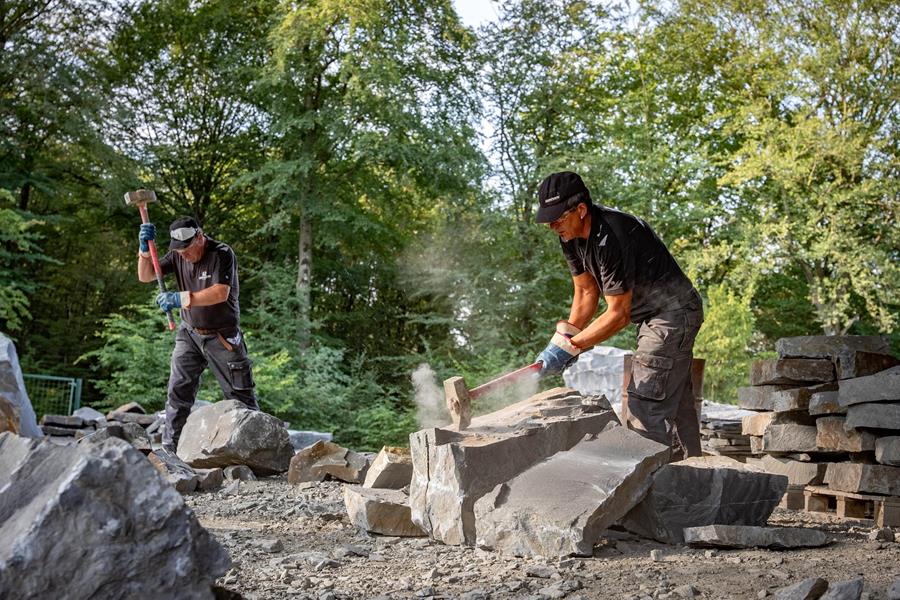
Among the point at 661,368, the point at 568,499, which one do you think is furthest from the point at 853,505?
the point at 568,499

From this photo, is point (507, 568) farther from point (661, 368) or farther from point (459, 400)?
point (661, 368)

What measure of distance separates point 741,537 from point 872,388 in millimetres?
1788

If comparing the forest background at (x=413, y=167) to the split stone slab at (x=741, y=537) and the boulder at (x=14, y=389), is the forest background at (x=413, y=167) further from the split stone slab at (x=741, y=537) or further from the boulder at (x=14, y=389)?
the split stone slab at (x=741, y=537)

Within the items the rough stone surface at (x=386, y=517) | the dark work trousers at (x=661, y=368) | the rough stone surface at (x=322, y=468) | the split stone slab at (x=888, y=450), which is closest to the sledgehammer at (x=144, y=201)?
the rough stone surface at (x=322, y=468)

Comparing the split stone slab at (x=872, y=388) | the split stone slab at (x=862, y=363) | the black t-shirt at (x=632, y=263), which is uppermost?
the black t-shirt at (x=632, y=263)

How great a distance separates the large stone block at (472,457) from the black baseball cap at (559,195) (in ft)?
3.49

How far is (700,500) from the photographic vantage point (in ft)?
14.6

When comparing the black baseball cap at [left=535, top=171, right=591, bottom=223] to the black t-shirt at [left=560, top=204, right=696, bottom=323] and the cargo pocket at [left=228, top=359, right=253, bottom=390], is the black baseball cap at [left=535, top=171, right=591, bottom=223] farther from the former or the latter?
the cargo pocket at [left=228, top=359, right=253, bottom=390]

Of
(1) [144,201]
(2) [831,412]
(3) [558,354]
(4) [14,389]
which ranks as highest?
(1) [144,201]

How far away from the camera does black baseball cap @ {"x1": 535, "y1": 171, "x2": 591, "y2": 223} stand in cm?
455

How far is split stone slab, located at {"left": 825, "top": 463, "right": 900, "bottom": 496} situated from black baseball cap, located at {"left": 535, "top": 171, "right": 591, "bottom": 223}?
8.02ft

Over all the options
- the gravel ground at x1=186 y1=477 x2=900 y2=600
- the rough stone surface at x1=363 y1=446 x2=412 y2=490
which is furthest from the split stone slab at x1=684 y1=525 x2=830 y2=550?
the rough stone surface at x1=363 y1=446 x2=412 y2=490

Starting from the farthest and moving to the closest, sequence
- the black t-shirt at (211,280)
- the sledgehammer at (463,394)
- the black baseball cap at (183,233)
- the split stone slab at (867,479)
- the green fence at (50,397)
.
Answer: the green fence at (50,397) → the black t-shirt at (211,280) → the black baseball cap at (183,233) → the split stone slab at (867,479) → the sledgehammer at (463,394)

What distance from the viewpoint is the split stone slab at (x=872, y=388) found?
506 centimetres
